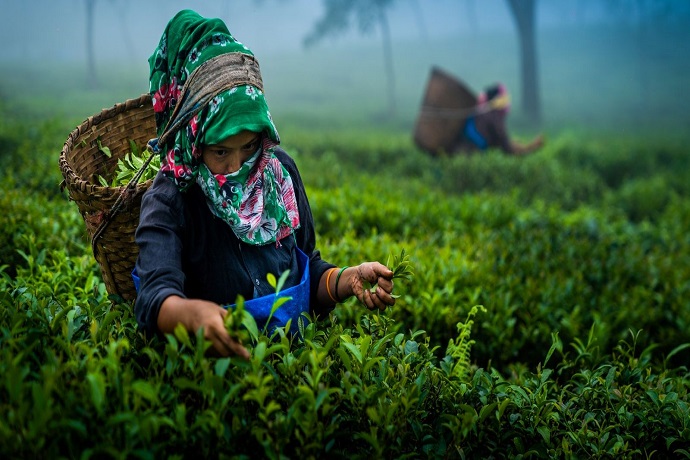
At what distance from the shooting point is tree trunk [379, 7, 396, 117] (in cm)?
2021

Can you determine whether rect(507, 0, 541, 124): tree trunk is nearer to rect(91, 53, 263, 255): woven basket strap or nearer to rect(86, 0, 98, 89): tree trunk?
rect(86, 0, 98, 89): tree trunk

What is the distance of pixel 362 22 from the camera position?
1953 centimetres

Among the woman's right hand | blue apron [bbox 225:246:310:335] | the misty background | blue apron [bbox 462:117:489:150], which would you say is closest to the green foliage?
blue apron [bbox 225:246:310:335]

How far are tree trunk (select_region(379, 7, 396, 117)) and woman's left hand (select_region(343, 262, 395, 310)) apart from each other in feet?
59.0

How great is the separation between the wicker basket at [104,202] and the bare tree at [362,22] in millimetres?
16253

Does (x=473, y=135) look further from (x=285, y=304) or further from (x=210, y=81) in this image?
(x=210, y=81)

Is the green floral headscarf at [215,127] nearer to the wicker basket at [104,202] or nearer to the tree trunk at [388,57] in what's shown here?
the wicker basket at [104,202]

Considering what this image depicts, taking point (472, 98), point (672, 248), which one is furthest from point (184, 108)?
point (472, 98)

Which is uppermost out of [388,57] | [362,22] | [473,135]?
[362,22]

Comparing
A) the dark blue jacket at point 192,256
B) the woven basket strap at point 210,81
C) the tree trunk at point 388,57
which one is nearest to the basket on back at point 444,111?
the dark blue jacket at point 192,256

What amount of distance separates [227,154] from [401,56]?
2086 centimetres

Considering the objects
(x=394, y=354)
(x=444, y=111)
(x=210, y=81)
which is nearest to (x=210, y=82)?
(x=210, y=81)

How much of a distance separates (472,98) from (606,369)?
802 cm

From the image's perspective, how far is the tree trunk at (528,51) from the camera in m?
18.0
